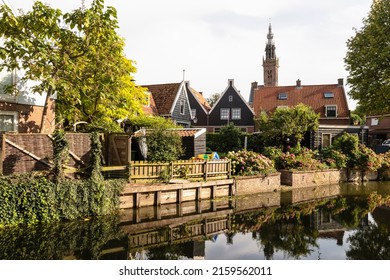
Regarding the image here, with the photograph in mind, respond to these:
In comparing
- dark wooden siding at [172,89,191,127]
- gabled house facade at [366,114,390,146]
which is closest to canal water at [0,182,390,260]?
dark wooden siding at [172,89,191,127]

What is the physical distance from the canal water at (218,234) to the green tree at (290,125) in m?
13.2

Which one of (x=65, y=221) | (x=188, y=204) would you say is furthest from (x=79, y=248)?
(x=188, y=204)

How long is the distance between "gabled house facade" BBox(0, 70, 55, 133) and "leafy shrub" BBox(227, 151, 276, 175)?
10.2m

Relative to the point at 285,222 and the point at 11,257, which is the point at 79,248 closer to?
the point at 11,257

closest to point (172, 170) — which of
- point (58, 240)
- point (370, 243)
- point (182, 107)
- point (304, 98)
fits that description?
point (58, 240)

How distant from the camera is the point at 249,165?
19.9 m

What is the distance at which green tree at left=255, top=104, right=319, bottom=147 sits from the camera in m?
29.5

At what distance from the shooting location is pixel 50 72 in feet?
48.2

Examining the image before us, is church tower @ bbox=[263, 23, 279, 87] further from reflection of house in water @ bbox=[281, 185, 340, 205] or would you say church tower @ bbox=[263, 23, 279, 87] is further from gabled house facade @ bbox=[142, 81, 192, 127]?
reflection of house in water @ bbox=[281, 185, 340, 205]

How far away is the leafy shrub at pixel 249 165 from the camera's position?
19.6m

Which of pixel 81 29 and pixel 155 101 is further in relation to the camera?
pixel 155 101

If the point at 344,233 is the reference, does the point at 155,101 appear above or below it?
above

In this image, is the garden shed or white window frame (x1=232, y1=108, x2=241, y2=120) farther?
white window frame (x1=232, y1=108, x2=241, y2=120)

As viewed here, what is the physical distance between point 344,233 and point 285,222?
213 cm
